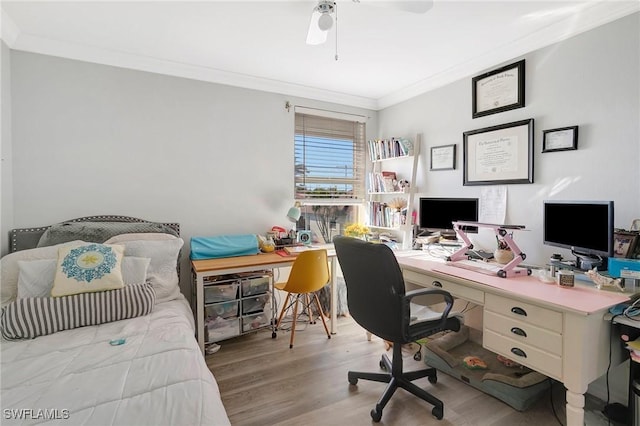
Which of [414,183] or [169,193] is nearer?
[169,193]

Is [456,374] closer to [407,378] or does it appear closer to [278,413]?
[407,378]

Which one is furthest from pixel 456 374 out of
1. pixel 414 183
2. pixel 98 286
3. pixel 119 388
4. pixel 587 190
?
pixel 98 286

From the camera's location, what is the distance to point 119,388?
3.72ft

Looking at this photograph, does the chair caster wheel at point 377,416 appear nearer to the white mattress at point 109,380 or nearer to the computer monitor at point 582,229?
the white mattress at point 109,380

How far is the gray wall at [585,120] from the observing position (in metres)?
1.76

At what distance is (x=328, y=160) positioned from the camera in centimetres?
354

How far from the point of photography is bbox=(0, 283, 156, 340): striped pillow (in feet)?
5.05

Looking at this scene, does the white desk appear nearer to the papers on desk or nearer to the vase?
the papers on desk

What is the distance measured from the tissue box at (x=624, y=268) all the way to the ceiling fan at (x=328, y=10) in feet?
5.39

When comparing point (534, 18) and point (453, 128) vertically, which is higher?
point (534, 18)

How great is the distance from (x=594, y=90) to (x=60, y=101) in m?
3.85

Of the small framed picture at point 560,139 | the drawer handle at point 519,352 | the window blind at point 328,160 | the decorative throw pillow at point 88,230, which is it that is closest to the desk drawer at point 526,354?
the drawer handle at point 519,352

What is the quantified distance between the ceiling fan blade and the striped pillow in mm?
1883

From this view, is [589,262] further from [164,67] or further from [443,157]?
[164,67]
